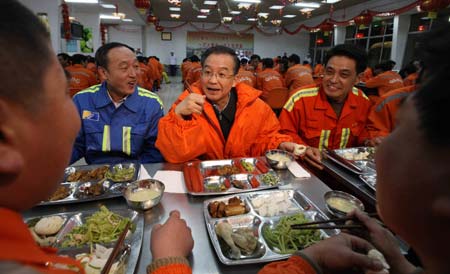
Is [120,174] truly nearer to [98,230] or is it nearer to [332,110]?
[98,230]

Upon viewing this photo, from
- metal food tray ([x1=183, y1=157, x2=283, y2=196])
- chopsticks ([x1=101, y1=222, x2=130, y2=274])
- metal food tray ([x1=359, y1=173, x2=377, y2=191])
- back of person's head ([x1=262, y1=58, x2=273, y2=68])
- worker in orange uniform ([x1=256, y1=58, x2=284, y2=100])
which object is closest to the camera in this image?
chopsticks ([x1=101, y1=222, x2=130, y2=274])

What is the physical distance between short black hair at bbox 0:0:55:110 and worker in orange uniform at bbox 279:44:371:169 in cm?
238

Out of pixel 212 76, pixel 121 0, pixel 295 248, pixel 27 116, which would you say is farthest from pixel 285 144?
pixel 121 0

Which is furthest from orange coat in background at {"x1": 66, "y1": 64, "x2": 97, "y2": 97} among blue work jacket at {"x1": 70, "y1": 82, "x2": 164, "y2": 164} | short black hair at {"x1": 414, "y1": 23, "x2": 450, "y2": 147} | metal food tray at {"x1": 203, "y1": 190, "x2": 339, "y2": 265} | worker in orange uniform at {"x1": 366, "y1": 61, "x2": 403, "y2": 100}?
worker in orange uniform at {"x1": 366, "y1": 61, "x2": 403, "y2": 100}

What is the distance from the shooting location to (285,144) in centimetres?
221

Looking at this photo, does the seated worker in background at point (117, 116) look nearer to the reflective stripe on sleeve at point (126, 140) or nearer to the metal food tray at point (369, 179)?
the reflective stripe on sleeve at point (126, 140)

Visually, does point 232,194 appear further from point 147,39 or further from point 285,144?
point 147,39

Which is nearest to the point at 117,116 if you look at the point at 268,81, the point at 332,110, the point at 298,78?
the point at 332,110

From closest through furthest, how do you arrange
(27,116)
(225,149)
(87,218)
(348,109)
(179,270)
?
(27,116) < (179,270) < (87,218) < (225,149) < (348,109)

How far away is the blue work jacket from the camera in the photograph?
91.8 inches

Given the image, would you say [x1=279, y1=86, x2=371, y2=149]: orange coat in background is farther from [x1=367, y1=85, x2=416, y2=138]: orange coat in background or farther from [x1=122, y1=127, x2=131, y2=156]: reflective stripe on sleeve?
[x1=122, y1=127, x2=131, y2=156]: reflective stripe on sleeve

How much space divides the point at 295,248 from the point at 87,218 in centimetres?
94

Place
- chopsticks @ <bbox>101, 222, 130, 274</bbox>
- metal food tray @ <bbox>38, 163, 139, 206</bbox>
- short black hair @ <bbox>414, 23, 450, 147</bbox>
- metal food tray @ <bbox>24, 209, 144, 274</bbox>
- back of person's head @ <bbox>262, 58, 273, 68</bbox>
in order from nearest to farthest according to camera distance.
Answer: short black hair @ <bbox>414, 23, 450, 147</bbox> → chopsticks @ <bbox>101, 222, 130, 274</bbox> → metal food tray @ <bbox>24, 209, 144, 274</bbox> → metal food tray @ <bbox>38, 163, 139, 206</bbox> → back of person's head @ <bbox>262, 58, 273, 68</bbox>

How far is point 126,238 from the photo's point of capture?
112 centimetres
